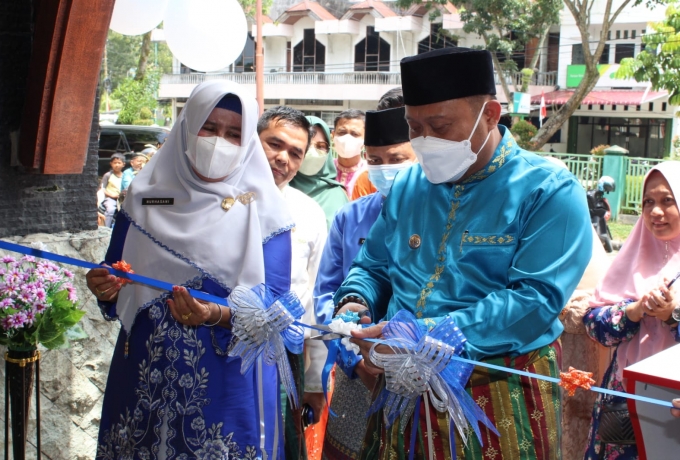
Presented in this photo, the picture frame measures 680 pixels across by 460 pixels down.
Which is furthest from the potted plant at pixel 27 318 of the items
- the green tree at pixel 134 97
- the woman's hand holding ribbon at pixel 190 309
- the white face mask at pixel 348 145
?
the green tree at pixel 134 97

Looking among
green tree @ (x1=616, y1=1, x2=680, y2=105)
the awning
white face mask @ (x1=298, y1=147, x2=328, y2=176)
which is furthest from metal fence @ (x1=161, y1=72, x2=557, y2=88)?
Answer: white face mask @ (x1=298, y1=147, x2=328, y2=176)

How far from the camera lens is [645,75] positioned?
12.2 m

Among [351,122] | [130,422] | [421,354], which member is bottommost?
[130,422]

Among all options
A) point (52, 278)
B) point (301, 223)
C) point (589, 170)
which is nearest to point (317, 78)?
point (589, 170)

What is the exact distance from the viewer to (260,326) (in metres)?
2.48

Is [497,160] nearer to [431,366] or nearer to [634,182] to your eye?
[431,366]

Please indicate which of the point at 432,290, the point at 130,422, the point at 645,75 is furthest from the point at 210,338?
the point at 645,75

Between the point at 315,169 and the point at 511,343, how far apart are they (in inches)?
92.8

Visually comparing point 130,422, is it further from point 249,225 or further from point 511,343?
point 511,343

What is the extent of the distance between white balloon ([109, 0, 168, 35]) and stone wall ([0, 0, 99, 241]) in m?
0.92

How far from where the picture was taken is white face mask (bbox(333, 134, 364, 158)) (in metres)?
4.88

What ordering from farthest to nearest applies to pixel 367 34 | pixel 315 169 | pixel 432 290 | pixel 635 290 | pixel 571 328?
pixel 367 34 → pixel 315 169 → pixel 571 328 → pixel 635 290 → pixel 432 290

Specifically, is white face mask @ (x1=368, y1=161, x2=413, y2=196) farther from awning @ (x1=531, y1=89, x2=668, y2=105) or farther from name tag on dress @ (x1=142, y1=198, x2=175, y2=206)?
awning @ (x1=531, y1=89, x2=668, y2=105)

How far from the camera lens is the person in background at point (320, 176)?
4234 millimetres
